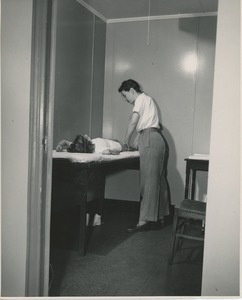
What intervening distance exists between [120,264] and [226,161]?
1.77m

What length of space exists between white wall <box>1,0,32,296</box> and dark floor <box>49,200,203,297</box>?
19.0 inches

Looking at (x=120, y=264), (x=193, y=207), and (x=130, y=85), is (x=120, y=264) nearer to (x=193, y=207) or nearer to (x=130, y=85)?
(x=193, y=207)

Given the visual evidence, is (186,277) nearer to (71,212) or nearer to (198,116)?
(71,212)

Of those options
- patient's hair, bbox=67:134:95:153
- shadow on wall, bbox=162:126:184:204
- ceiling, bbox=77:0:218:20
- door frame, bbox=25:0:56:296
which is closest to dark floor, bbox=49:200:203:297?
door frame, bbox=25:0:56:296

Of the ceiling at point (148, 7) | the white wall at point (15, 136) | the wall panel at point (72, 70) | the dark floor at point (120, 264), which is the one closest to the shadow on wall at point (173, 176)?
the dark floor at point (120, 264)

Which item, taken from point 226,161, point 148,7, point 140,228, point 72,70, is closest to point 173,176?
point 140,228

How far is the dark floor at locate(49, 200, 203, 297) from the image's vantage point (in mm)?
2488

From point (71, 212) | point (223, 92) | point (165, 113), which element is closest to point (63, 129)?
point (71, 212)

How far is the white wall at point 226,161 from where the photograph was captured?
5.01 ft

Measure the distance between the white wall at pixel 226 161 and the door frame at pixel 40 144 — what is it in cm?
97

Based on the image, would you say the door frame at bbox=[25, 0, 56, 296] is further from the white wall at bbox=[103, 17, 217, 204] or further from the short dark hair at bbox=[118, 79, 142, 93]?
the white wall at bbox=[103, 17, 217, 204]

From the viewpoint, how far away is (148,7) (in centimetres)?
476

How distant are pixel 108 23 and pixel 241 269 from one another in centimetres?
469

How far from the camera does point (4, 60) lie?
191 centimetres
